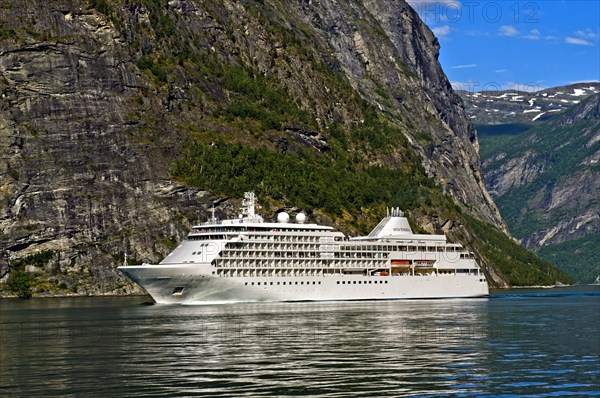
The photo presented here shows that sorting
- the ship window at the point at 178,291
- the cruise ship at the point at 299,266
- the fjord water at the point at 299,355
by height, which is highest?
the cruise ship at the point at 299,266

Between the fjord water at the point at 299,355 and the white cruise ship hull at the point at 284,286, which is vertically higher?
the white cruise ship hull at the point at 284,286

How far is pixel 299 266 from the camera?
169 m

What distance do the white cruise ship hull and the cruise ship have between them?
147 mm

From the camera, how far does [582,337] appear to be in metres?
92.6

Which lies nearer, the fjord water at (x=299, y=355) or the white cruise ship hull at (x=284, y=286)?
the fjord water at (x=299, y=355)

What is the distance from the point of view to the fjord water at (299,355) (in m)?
60.4

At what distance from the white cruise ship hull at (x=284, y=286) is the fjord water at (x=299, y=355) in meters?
26.1

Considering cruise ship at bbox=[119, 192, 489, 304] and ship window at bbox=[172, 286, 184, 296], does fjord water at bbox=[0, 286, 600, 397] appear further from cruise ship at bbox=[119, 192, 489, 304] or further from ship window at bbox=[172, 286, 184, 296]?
cruise ship at bbox=[119, 192, 489, 304]

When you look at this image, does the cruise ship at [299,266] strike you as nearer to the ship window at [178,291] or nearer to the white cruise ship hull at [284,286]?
the ship window at [178,291]

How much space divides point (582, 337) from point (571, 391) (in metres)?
35.6

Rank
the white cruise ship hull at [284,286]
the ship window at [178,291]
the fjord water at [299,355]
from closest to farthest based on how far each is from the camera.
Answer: the fjord water at [299,355], the white cruise ship hull at [284,286], the ship window at [178,291]

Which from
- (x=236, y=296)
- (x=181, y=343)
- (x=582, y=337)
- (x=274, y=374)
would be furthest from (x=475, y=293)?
(x=274, y=374)

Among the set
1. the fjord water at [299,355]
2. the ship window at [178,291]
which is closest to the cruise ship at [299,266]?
the ship window at [178,291]

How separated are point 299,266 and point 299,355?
93313 millimetres
